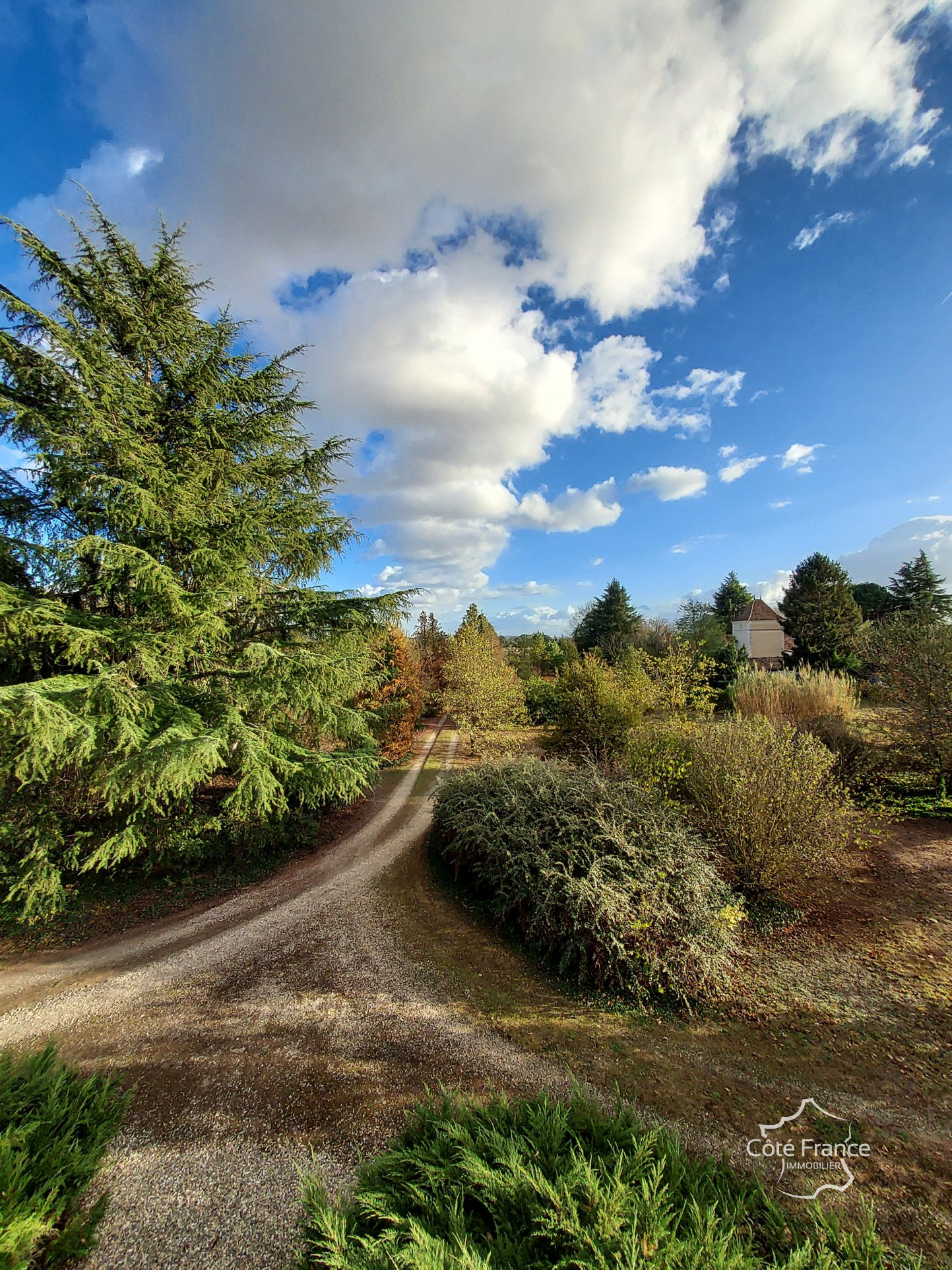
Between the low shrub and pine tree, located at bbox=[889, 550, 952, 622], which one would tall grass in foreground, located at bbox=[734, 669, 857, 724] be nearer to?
the low shrub

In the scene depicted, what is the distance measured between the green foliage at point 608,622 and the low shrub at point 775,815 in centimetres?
2815

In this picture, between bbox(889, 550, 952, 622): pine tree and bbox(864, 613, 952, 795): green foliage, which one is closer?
bbox(864, 613, 952, 795): green foliage

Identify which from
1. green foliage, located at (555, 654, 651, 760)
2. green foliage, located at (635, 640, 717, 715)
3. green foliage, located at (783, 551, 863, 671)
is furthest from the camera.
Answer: green foliage, located at (783, 551, 863, 671)

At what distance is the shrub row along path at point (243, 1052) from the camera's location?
127 inches

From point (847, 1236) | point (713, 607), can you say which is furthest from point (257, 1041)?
point (713, 607)

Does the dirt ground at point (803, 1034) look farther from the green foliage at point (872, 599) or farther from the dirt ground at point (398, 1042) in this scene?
the green foliage at point (872, 599)

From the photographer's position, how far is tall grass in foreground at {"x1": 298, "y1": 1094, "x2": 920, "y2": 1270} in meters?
1.91

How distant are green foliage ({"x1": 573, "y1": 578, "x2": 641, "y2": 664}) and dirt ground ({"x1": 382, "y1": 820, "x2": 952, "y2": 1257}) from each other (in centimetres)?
2885

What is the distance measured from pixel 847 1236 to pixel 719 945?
339 centimetres

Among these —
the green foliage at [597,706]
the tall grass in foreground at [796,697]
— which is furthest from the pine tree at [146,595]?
the tall grass in foreground at [796,697]

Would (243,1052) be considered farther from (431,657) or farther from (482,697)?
(431,657)

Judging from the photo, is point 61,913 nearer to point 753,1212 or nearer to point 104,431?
point 104,431

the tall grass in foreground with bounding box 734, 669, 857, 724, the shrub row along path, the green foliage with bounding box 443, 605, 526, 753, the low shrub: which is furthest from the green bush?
the green foliage with bounding box 443, 605, 526, 753

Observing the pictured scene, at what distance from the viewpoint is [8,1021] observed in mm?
5312
